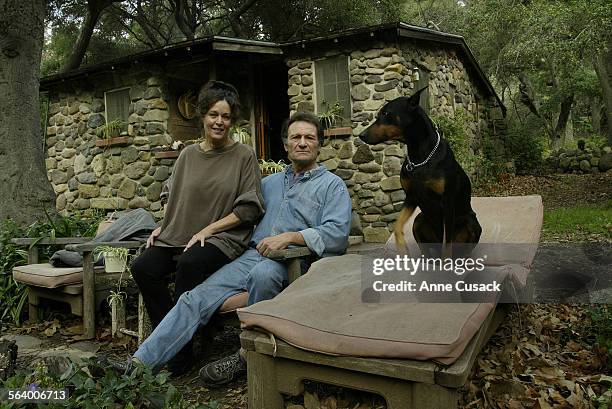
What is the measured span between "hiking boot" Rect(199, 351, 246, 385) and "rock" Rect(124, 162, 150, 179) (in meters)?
6.12

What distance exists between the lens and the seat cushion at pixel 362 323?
169 centimetres

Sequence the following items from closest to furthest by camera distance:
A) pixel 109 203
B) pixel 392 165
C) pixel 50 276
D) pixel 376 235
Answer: pixel 50 276
pixel 392 165
pixel 376 235
pixel 109 203

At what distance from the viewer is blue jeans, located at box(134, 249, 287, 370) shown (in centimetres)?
240

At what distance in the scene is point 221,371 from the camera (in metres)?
2.52

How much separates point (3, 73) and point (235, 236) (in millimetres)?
3813

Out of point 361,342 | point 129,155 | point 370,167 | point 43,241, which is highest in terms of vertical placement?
point 129,155

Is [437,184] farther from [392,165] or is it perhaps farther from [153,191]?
[153,191]

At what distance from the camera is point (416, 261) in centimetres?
185

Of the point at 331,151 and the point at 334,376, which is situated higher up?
the point at 331,151

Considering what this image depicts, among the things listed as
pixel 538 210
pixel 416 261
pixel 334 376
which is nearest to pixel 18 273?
pixel 334 376

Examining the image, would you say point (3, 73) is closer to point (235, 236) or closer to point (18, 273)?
point (18, 273)

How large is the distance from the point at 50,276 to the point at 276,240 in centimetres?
194

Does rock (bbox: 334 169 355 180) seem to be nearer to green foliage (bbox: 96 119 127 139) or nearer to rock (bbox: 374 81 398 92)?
rock (bbox: 374 81 398 92)

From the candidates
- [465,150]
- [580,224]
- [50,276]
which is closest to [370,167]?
[580,224]
